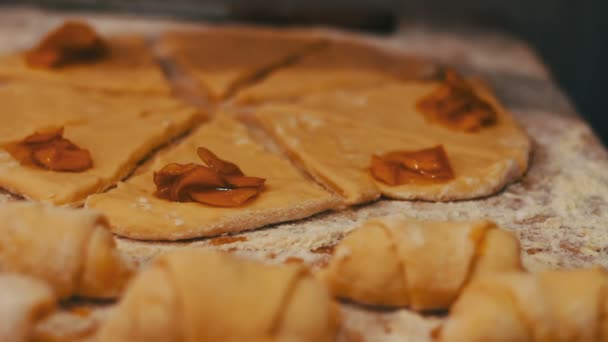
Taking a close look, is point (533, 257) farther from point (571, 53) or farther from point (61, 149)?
point (571, 53)

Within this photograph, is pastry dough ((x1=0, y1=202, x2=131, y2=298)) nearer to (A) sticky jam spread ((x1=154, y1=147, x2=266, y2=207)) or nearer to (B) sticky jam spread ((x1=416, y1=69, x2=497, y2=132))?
(A) sticky jam spread ((x1=154, y1=147, x2=266, y2=207))

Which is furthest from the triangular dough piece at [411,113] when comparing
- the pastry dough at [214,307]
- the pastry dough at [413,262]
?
the pastry dough at [214,307]

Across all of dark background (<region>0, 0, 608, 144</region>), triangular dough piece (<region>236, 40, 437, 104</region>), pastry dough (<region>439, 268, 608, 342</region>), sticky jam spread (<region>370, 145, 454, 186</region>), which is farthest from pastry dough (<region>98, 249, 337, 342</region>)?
dark background (<region>0, 0, 608, 144</region>)

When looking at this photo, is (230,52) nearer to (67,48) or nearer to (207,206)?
(67,48)

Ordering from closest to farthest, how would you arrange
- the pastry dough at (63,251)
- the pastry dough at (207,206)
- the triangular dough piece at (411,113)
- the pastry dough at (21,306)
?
the pastry dough at (21,306) → the pastry dough at (63,251) → the pastry dough at (207,206) → the triangular dough piece at (411,113)

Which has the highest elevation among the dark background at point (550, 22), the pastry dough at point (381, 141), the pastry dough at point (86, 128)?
the pastry dough at point (381, 141)

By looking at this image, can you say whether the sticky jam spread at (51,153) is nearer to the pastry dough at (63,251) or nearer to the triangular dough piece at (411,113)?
the pastry dough at (63,251)

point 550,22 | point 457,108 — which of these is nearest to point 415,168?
point 457,108

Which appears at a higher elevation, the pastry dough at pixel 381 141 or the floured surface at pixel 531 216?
the pastry dough at pixel 381 141
